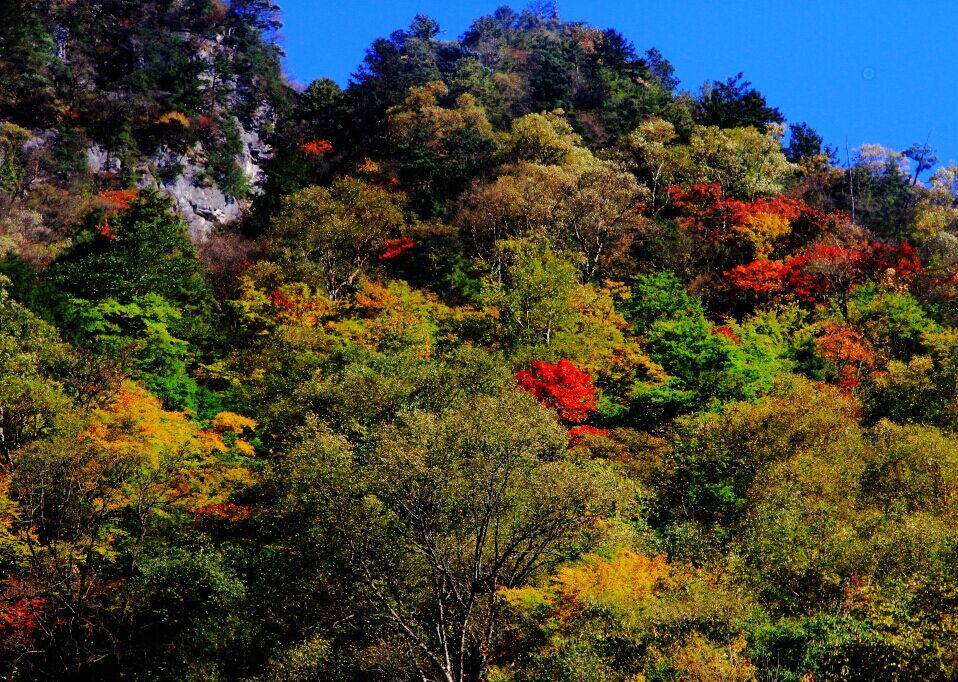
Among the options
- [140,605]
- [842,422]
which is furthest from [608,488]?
[140,605]

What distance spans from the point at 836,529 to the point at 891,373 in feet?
56.1

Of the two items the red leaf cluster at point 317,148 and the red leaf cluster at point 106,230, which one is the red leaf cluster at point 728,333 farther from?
the red leaf cluster at point 317,148

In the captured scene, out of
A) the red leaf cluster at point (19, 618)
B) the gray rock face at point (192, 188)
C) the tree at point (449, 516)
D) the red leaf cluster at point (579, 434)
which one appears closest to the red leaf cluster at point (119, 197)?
the gray rock face at point (192, 188)

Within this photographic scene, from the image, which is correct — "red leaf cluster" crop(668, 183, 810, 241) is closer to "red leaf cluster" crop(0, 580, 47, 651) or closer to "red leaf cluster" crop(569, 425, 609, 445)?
"red leaf cluster" crop(569, 425, 609, 445)

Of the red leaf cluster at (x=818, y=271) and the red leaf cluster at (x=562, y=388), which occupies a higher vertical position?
the red leaf cluster at (x=818, y=271)

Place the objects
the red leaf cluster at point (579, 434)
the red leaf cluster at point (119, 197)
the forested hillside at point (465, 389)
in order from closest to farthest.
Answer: the forested hillside at point (465, 389) → the red leaf cluster at point (579, 434) → the red leaf cluster at point (119, 197)

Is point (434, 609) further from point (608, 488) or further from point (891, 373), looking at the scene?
point (891, 373)

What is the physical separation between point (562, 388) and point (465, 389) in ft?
24.4

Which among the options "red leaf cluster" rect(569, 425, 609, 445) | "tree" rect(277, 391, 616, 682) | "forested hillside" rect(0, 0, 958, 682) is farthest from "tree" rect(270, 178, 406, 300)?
"tree" rect(277, 391, 616, 682)

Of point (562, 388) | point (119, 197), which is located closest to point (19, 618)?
point (562, 388)

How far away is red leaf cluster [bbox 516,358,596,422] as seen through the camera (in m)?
37.1

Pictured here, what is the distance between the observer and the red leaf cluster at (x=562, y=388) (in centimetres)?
3706

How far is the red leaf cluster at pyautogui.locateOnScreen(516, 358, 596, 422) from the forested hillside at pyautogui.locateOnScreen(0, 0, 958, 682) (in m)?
0.17

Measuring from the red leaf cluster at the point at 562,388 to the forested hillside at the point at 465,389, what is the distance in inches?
6.6
